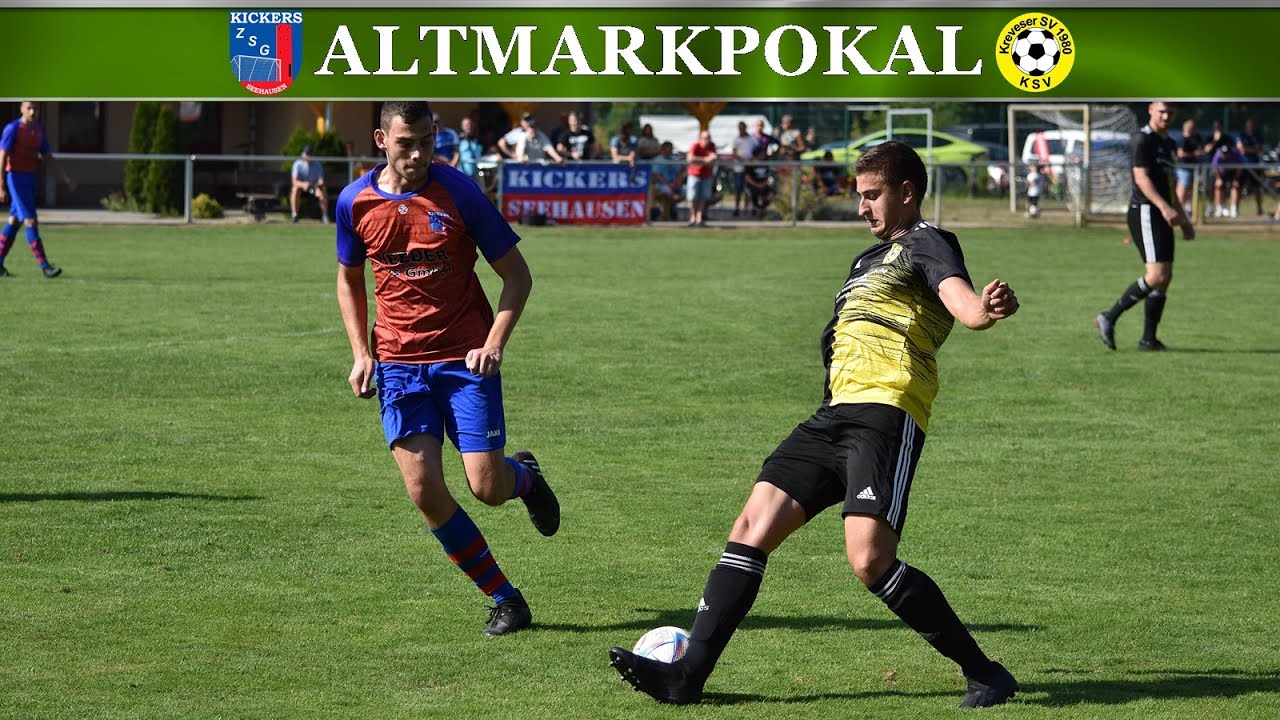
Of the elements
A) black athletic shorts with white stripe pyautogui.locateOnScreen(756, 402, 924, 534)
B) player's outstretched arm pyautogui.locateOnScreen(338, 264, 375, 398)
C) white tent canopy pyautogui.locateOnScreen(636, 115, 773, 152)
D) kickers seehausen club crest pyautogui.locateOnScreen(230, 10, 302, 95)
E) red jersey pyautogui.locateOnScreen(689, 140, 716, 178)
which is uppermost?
white tent canopy pyautogui.locateOnScreen(636, 115, 773, 152)

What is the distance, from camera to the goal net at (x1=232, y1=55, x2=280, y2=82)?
2012 cm

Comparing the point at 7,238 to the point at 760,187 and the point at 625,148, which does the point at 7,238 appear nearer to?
the point at 625,148

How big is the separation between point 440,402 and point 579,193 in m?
24.0

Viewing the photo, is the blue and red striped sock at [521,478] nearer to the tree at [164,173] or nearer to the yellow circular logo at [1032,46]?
the yellow circular logo at [1032,46]

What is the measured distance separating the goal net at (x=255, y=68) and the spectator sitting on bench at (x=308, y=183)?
24.7ft

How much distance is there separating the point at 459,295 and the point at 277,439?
4536mm

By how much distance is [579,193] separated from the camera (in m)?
29.8

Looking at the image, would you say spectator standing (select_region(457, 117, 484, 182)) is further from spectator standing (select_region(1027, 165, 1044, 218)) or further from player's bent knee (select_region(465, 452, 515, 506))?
player's bent knee (select_region(465, 452, 515, 506))

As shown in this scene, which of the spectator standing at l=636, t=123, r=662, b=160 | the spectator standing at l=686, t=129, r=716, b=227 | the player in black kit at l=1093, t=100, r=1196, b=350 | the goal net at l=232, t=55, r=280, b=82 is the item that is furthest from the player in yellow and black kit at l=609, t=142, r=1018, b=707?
the spectator standing at l=636, t=123, r=662, b=160

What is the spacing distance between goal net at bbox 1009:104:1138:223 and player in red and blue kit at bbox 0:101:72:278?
18.0 metres

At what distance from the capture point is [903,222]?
16.9 ft

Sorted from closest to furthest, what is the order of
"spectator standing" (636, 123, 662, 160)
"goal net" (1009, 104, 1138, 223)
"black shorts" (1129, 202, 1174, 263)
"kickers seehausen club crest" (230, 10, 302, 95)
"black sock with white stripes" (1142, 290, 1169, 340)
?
"black shorts" (1129, 202, 1174, 263)
"black sock with white stripes" (1142, 290, 1169, 340)
"kickers seehausen club crest" (230, 10, 302, 95)
"spectator standing" (636, 123, 662, 160)
"goal net" (1009, 104, 1138, 223)

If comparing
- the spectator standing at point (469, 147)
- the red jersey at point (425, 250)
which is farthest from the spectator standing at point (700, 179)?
the red jersey at point (425, 250)

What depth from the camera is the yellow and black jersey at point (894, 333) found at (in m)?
5.10
